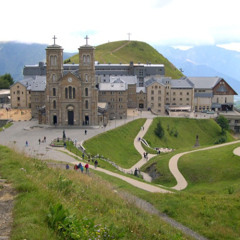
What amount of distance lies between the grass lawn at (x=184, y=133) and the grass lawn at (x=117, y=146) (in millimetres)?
5632

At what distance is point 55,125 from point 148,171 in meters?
33.2

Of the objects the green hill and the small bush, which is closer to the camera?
the small bush

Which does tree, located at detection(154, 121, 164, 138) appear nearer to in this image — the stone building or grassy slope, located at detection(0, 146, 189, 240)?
the stone building

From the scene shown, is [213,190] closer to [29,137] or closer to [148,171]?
[148,171]

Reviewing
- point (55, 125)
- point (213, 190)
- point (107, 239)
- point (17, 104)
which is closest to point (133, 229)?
point (107, 239)

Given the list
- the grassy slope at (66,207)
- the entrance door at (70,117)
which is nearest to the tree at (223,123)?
the entrance door at (70,117)

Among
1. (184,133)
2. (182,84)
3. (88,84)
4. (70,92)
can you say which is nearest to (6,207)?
(88,84)

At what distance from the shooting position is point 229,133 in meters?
97.4

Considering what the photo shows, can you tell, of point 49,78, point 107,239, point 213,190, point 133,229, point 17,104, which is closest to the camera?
point 107,239

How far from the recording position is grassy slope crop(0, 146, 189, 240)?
13570 mm

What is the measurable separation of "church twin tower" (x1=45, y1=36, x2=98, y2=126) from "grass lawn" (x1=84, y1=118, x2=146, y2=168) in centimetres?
759

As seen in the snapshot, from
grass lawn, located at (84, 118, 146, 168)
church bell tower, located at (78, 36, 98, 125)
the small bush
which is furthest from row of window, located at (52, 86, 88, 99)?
the small bush

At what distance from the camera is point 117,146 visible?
69750 millimetres

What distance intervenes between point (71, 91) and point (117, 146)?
1793cm
